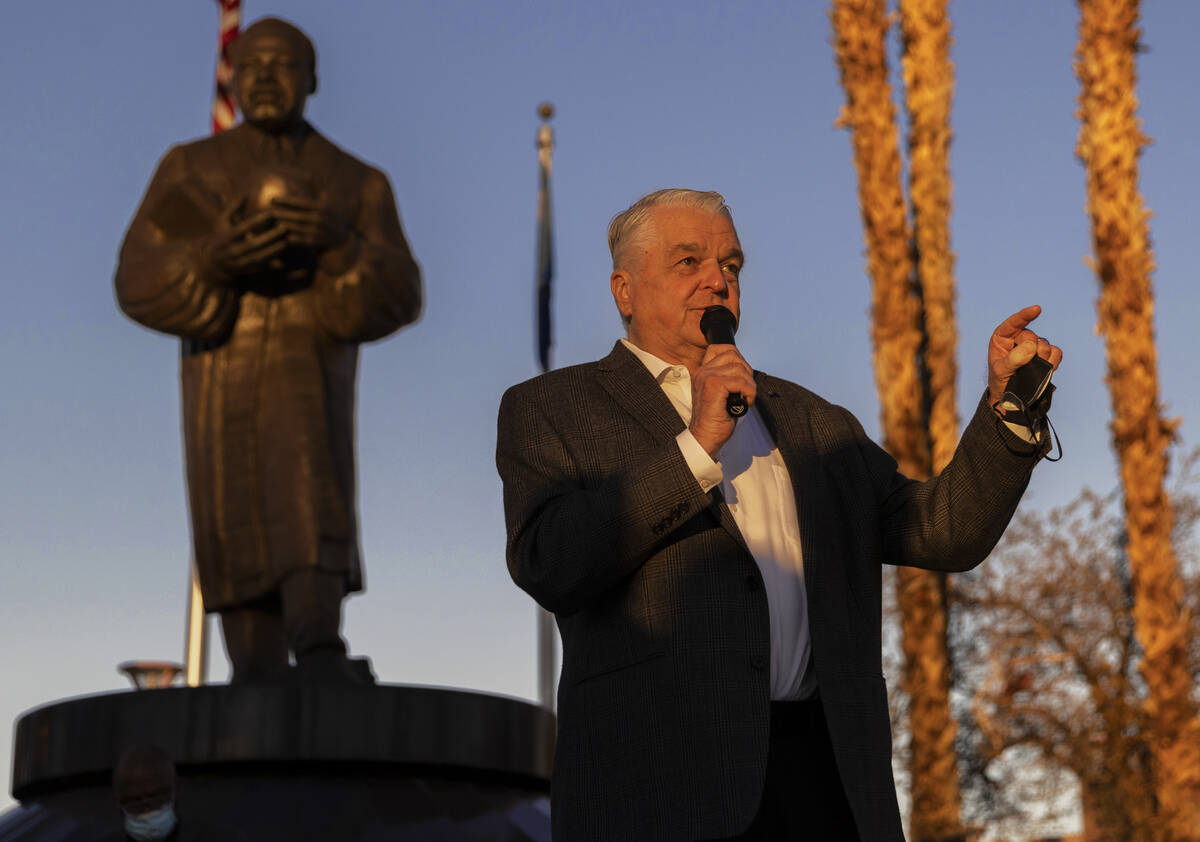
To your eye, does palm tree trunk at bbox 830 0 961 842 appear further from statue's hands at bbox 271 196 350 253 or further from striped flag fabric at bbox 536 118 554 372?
statue's hands at bbox 271 196 350 253

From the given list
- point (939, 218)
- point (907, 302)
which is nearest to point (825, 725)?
point (907, 302)

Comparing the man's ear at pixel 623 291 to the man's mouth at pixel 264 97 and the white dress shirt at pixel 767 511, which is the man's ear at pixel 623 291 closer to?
the white dress shirt at pixel 767 511

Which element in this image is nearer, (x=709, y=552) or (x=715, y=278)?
(x=709, y=552)

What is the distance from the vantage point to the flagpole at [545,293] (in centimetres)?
1638

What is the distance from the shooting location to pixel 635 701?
2.56 m

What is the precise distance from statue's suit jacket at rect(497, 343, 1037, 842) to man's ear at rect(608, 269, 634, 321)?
15 centimetres

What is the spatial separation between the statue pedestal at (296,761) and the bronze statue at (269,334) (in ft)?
1.76

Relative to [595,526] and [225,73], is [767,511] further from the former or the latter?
[225,73]

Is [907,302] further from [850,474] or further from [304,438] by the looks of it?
[850,474]

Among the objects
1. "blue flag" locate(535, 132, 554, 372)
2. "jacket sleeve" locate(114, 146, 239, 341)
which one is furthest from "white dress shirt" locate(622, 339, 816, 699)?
"blue flag" locate(535, 132, 554, 372)

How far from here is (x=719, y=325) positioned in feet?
8.98

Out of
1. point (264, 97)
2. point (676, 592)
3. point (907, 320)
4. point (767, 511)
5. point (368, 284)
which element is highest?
point (907, 320)

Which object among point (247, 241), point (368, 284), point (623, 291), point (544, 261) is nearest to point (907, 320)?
point (544, 261)

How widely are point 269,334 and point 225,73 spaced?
5.30 m
